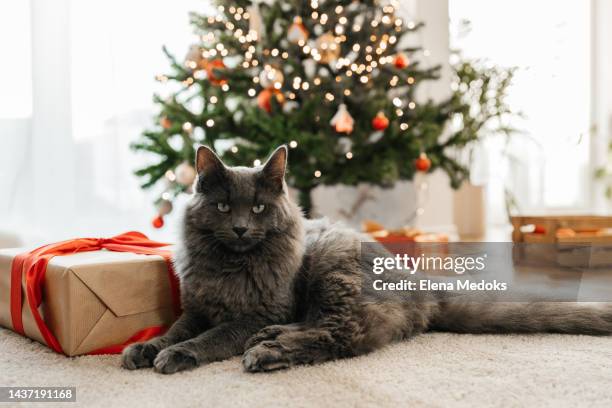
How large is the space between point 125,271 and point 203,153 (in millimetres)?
379

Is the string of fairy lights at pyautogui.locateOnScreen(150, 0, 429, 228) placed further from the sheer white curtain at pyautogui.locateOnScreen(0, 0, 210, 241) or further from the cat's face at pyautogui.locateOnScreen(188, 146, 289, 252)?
the cat's face at pyautogui.locateOnScreen(188, 146, 289, 252)

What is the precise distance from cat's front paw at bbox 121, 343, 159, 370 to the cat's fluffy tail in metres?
0.79

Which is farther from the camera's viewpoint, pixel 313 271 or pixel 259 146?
pixel 259 146

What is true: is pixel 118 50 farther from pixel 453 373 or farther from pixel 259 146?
pixel 453 373

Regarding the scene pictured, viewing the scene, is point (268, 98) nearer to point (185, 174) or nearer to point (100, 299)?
point (185, 174)

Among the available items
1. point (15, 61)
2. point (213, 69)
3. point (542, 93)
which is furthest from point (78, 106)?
point (542, 93)

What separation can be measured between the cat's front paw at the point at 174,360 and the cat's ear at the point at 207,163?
44 cm

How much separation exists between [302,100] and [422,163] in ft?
2.38

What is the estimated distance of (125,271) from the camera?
4.53ft

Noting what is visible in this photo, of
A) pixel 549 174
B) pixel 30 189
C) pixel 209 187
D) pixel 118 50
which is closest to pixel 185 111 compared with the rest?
pixel 118 50

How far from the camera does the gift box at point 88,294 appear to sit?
130cm

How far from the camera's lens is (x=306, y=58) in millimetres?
2787

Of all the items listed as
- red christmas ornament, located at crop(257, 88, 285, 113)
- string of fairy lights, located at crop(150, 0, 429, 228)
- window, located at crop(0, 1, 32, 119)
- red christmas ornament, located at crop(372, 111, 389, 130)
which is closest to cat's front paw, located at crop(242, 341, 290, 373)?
string of fairy lights, located at crop(150, 0, 429, 228)

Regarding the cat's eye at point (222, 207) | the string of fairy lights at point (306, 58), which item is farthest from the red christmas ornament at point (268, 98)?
the cat's eye at point (222, 207)
